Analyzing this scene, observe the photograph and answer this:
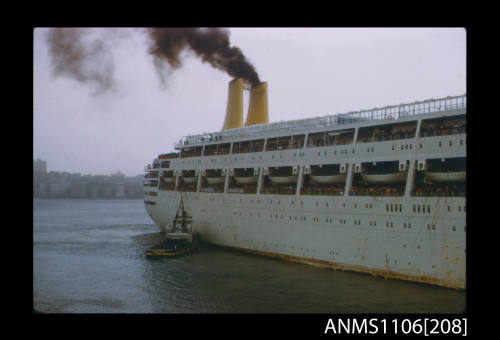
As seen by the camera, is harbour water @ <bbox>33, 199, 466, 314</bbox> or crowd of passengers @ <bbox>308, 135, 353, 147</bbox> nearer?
harbour water @ <bbox>33, 199, 466, 314</bbox>

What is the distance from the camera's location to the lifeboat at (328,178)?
62.5ft

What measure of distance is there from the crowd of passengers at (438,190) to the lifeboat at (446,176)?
0.73 feet

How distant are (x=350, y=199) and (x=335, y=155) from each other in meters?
2.57

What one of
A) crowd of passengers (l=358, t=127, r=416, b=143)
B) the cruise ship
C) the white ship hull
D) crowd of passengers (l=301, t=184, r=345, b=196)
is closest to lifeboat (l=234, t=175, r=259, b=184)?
the cruise ship

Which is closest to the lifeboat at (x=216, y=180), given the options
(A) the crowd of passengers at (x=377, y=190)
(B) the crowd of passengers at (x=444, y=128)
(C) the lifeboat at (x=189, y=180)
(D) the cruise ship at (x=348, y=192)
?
(D) the cruise ship at (x=348, y=192)

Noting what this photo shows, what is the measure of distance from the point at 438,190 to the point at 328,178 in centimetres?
553

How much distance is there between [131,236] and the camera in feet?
111

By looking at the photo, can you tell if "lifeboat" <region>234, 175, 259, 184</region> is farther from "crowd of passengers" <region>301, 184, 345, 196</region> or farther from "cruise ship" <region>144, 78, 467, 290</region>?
"crowd of passengers" <region>301, 184, 345, 196</region>

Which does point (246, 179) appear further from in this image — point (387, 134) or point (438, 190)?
point (438, 190)

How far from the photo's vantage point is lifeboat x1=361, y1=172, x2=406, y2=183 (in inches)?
663

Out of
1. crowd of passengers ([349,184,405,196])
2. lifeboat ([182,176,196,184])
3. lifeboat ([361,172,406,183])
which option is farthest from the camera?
lifeboat ([182,176,196,184])

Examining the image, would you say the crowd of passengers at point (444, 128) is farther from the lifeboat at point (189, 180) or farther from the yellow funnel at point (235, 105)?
the yellow funnel at point (235, 105)

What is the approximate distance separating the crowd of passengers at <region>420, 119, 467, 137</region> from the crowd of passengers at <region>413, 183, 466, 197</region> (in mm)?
2087
